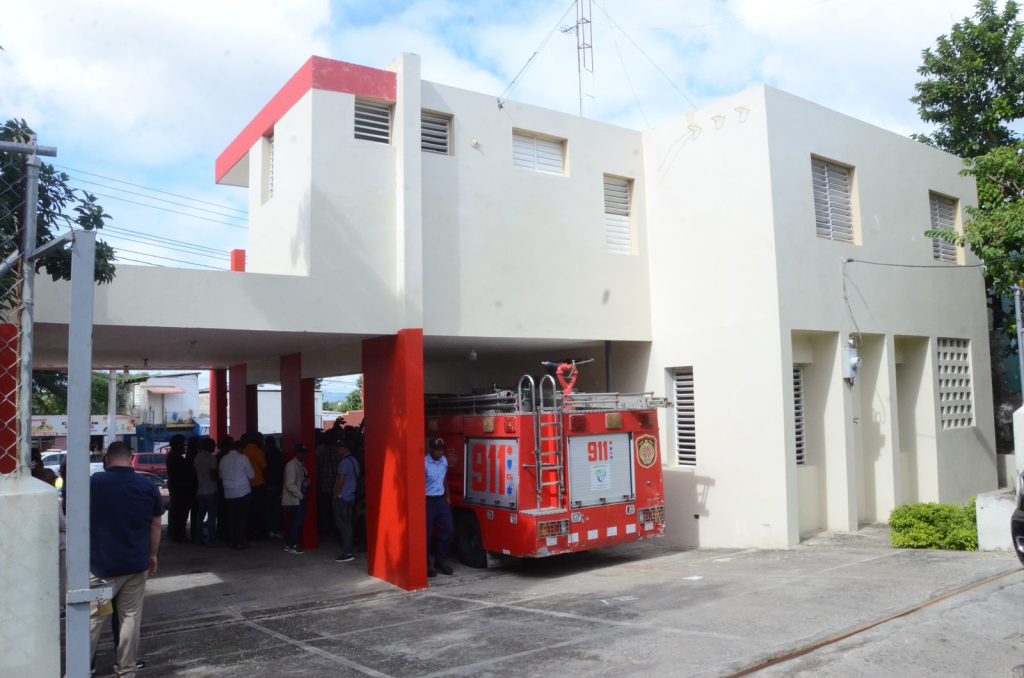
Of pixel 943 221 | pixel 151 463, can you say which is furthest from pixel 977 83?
pixel 151 463

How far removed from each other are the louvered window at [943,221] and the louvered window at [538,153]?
753 cm

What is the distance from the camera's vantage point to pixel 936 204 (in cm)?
1523

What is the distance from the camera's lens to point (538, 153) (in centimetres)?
1235

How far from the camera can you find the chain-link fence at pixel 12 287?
4109 millimetres

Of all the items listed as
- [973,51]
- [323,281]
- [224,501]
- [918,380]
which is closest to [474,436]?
[323,281]

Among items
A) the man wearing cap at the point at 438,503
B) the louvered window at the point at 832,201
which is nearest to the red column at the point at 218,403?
the man wearing cap at the point at 438,503

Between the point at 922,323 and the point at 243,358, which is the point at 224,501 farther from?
the point at 922,323

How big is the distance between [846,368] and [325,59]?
28.9 feet

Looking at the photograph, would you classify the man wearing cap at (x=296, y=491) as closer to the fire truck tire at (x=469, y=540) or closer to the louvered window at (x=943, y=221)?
the fire truck tire at (x=469, y=540)

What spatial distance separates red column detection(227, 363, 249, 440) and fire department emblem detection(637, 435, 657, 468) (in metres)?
8.97

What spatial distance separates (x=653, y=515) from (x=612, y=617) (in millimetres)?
3709

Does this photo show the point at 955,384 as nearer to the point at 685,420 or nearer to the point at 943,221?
the point at 943,221

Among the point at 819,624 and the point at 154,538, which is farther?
the point at 819,624

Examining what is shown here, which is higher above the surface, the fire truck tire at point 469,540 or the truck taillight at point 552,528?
the truck taillight at point 552,528
